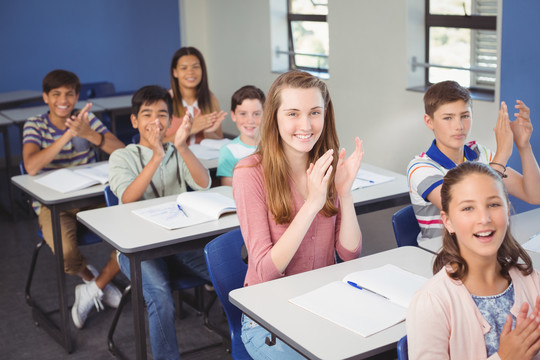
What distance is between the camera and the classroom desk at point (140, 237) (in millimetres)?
2482

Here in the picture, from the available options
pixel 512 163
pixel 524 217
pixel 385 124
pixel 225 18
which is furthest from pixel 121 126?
pixel 524 217

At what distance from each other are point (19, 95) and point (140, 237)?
4332 mm

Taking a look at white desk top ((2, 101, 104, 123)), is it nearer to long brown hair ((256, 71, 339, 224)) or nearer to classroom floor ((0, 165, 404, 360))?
classroom floor ((0, 165, 404, 360))

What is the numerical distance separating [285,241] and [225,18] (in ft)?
16.4

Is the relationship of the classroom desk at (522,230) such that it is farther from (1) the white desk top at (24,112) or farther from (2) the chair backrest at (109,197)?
(1) the white desk top at (24,112)

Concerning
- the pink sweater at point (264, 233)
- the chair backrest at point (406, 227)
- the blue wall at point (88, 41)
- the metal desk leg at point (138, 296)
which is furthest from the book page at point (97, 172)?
the blue wall at point (88, 41)

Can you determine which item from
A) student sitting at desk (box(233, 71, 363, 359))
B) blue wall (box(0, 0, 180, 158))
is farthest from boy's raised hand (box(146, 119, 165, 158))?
blue wall (box(0, 0, 180, 158))

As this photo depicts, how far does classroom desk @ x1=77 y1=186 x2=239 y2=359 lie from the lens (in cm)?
248

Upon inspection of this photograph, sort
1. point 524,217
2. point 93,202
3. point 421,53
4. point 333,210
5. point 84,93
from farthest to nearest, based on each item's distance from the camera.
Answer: point 84,93
point 421,53
point 93,202
point 524,217
point 333,210

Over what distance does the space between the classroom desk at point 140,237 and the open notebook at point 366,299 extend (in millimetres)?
758

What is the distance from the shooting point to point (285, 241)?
6.67 ft

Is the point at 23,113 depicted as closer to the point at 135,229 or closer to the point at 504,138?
the point at 135,229

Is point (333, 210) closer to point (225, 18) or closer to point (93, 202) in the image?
point (93, 202)

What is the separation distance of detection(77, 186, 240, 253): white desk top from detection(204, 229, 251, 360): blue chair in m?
0.30
